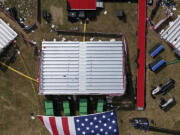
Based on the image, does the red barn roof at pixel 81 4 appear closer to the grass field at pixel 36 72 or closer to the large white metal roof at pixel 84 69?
the grass field at pixel 36 72

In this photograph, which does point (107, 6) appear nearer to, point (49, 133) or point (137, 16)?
point (137, 16)

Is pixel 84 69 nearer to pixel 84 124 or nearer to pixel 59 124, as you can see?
pixel 84 124

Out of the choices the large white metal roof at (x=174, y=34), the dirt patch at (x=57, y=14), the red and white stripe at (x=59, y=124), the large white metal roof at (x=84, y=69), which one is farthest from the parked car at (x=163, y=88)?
the dirt patch at (x=57, y=14)

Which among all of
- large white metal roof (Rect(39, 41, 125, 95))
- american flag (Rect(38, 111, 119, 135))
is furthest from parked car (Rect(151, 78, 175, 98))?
american flag (Rect(38, 111, 119, 135))

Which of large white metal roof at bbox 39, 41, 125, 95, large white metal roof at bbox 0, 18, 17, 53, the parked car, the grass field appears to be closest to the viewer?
large white metal roof at bbox 39, 41, 125, 95

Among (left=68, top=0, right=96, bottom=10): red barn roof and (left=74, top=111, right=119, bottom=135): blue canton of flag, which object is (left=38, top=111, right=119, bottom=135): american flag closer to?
(left=74, top=111, right=119, bottom=135): blue canton of flag

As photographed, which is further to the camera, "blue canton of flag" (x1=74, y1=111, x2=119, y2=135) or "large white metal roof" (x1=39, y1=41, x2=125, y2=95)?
"blue canton of flag" (x1=74, y1=111, x2=119, y2=135)
